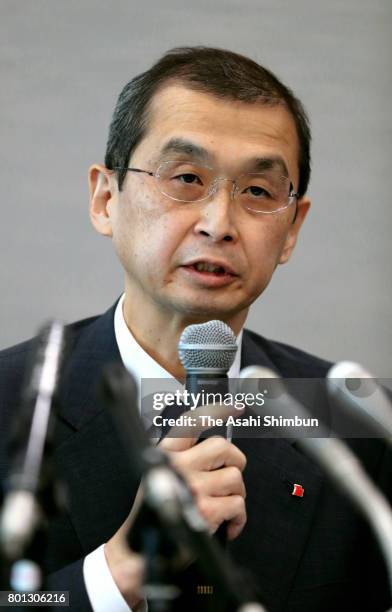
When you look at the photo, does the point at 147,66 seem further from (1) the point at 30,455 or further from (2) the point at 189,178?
(1) the point at 30,455

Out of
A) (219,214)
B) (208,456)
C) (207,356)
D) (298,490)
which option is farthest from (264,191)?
(208,456)

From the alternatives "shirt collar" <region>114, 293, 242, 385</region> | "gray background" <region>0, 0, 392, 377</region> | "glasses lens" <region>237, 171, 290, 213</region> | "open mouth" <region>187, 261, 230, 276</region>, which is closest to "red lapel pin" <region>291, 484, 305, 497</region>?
"shirt collar" <region>114, 293, 242, 385</region>

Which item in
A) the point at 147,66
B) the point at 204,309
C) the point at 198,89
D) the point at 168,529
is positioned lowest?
the point at 168,529

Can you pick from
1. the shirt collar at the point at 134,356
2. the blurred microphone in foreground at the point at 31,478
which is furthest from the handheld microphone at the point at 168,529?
the shirt collar at the point at 134,356

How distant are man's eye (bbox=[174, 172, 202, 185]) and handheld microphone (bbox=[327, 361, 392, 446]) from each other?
0.63m

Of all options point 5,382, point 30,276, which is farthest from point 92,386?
point 30,276

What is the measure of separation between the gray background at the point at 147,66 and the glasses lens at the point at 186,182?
2.69ft

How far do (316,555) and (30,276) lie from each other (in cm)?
112

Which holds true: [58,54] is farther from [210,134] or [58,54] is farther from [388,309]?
[388,309]

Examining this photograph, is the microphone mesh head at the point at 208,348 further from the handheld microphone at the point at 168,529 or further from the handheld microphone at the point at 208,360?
the handheld microphone at the point at 168,529

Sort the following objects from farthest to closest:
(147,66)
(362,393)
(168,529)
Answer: (147,66), (362,393), (168,529)

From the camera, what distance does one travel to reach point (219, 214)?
147cm

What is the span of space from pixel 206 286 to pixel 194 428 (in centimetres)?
54

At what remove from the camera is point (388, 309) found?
7.86ft
